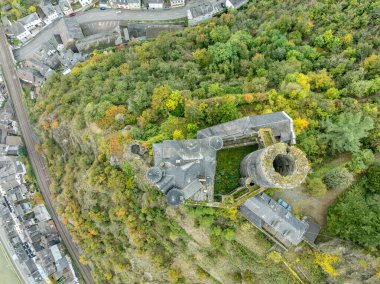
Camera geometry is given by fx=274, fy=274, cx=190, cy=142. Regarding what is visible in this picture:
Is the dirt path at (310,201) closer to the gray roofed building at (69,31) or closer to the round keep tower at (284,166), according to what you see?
the round keep tower at (284,166)

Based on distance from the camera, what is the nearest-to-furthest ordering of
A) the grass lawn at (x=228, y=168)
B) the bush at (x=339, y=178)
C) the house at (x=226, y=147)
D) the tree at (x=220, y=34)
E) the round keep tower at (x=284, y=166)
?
the round keep tower at (x=284, y=166) < the house at (x=226, y=147) < the bush at (x=339, y=178) < the grass lawn at (x=228, y=168) < the tree at (x=220, y=34)

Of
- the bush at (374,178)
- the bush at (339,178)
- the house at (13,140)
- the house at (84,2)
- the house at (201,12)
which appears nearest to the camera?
the bush at (374,178)

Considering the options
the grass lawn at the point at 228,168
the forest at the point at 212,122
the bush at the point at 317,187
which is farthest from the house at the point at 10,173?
the bush at the point at 317,187

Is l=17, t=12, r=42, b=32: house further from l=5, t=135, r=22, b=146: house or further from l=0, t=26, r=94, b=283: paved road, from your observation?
l=5, t=135, r=22, b=146: house

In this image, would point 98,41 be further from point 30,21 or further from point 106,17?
point 30,21

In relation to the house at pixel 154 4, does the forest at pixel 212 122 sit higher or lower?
lower

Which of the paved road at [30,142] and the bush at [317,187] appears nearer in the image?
the bush at [317,187]

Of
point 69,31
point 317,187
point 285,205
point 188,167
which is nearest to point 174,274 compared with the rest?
point 188,167

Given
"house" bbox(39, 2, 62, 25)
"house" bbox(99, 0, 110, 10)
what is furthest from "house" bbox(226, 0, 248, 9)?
"house" bbox(39, 2, 62, 25)

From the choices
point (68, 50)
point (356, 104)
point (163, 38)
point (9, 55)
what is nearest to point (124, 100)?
point (163, 38)
